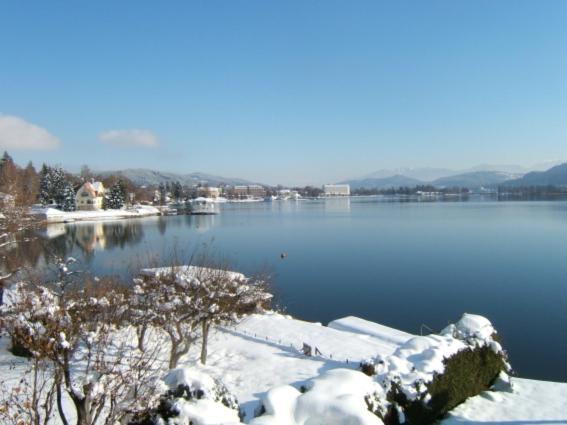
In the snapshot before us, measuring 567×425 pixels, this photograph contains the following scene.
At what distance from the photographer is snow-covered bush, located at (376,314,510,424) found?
21.7ft

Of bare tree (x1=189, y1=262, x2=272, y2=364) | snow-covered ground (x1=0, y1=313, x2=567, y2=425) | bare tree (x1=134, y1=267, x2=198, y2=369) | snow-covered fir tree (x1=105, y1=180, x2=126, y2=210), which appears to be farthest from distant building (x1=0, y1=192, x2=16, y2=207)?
snow-covered fir tree (x1=105, y1=180, x2=126, y2=210)

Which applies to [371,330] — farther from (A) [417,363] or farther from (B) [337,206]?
(B) [337,206]

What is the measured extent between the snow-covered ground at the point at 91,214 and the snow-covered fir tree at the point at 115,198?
66.8 inches

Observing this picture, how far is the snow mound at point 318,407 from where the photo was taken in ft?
16.1

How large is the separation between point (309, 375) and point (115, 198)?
68550 mm

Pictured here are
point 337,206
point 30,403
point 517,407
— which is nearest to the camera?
point 30,403

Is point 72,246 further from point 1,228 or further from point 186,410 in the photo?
point 186,410

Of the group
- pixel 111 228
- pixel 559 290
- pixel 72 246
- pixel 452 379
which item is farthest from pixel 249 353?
pixel 111 228

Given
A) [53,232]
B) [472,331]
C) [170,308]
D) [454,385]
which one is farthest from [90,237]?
[454,385]

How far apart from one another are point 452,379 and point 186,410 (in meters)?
4.80

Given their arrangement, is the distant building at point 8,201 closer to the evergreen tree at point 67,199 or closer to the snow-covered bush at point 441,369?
the snow-covered bush at point 441,369

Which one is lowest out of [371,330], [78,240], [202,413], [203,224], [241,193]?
[371,330]

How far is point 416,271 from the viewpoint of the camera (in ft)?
79.2

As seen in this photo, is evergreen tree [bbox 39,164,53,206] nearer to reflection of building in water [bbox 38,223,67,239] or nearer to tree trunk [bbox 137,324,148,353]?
reflection of building in water [bbox 38,223,67,239]
